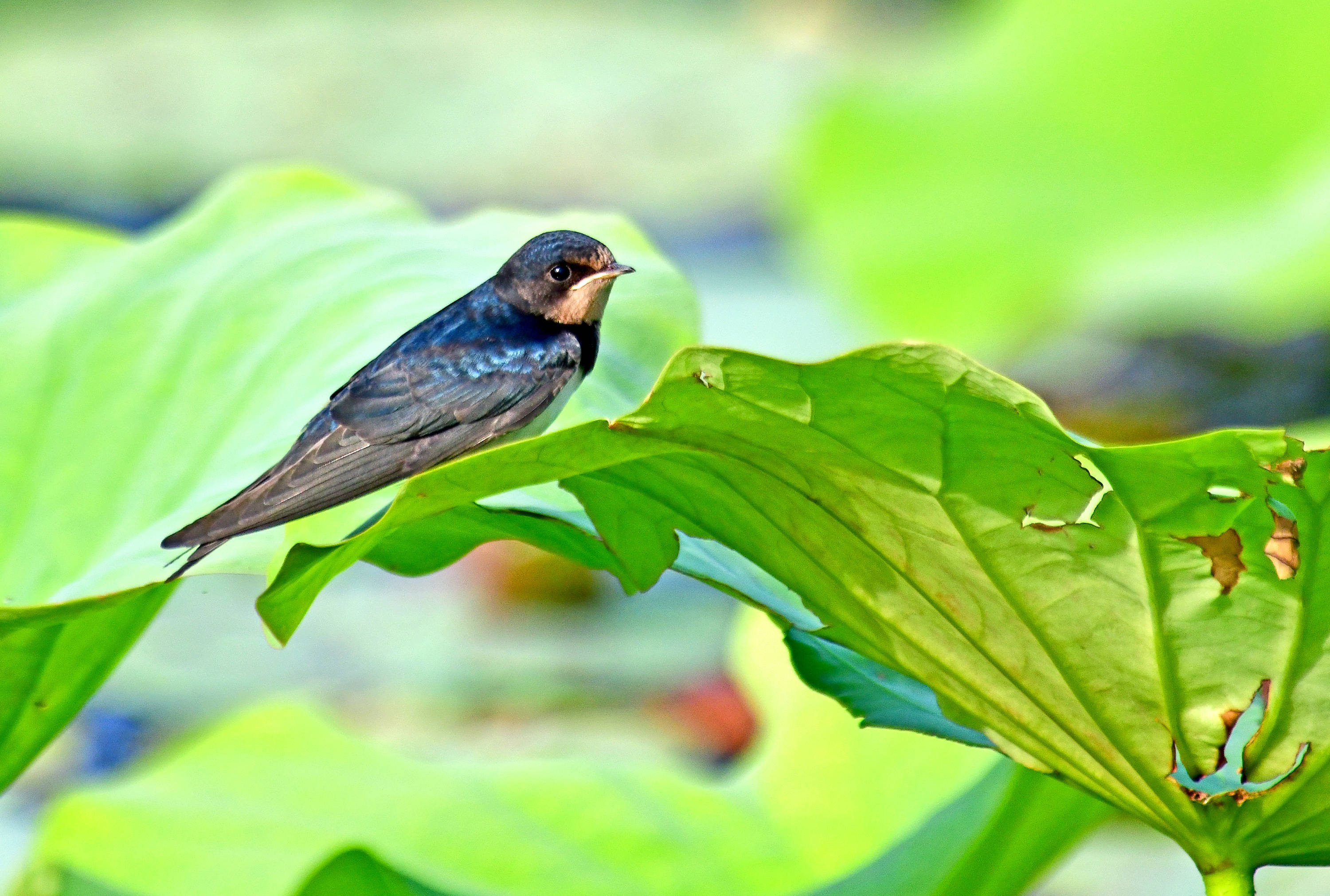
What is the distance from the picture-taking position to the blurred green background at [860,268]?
10.8 feet

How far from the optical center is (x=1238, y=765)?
0.83 m

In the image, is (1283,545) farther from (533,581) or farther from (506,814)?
(533,581)

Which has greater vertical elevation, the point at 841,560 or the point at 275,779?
the point at 841,560

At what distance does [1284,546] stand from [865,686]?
1.14 feet

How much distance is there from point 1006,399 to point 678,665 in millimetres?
2903

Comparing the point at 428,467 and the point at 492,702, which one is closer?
the point at 428,467

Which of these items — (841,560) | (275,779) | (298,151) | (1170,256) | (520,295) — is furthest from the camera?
(298,151)

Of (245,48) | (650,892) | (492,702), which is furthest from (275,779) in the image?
(245,48)

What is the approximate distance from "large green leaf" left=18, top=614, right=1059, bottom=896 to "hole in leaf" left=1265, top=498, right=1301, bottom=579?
0.75 m

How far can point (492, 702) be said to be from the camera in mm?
3568

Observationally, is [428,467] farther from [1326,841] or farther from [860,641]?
[1326,841]

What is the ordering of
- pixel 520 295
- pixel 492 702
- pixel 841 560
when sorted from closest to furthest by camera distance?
pixel 841 560
pixel 520 295
pixel 492 702

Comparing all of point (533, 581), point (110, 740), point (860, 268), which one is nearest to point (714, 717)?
point (533, 581)

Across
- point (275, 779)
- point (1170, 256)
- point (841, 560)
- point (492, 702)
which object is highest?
point (841, 560)
